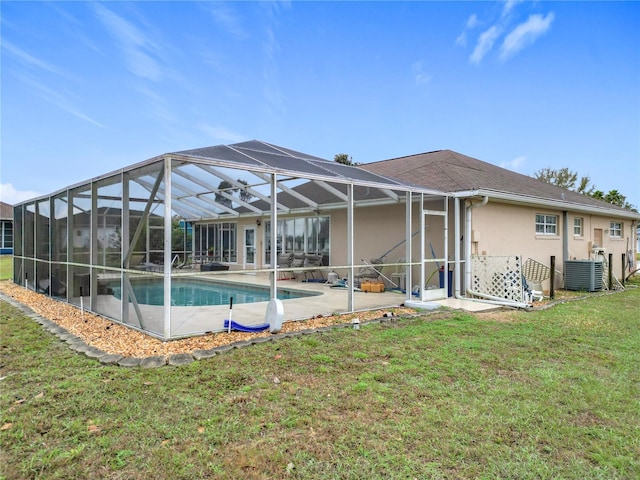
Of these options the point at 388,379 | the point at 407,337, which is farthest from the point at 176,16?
the point at 388,379

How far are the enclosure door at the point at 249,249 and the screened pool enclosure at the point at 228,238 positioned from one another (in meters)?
0.06

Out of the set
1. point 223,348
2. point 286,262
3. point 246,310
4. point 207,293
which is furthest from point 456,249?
point 207,293

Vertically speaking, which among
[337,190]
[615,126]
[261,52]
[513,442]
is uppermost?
[261,52]

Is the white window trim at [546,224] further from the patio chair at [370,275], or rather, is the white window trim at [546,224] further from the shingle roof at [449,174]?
the patio chair at [370,275]

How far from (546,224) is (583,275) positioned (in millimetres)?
1879

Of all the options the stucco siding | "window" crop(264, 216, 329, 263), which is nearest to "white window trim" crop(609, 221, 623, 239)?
the stucco siding

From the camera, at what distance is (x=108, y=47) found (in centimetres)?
1070

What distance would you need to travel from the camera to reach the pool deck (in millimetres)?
6145

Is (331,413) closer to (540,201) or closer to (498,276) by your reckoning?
(498,276)

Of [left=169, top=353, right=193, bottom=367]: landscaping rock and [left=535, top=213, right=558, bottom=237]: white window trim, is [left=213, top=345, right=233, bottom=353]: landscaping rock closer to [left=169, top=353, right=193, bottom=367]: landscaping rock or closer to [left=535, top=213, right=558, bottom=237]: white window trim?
[left=169, top=353, right=193, bottom=367]: landscaping rock

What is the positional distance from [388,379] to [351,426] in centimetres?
114

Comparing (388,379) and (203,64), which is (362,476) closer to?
(388,379)

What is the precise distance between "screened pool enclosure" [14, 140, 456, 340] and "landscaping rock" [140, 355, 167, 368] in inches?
35.8

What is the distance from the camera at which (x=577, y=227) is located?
14.2 meters
